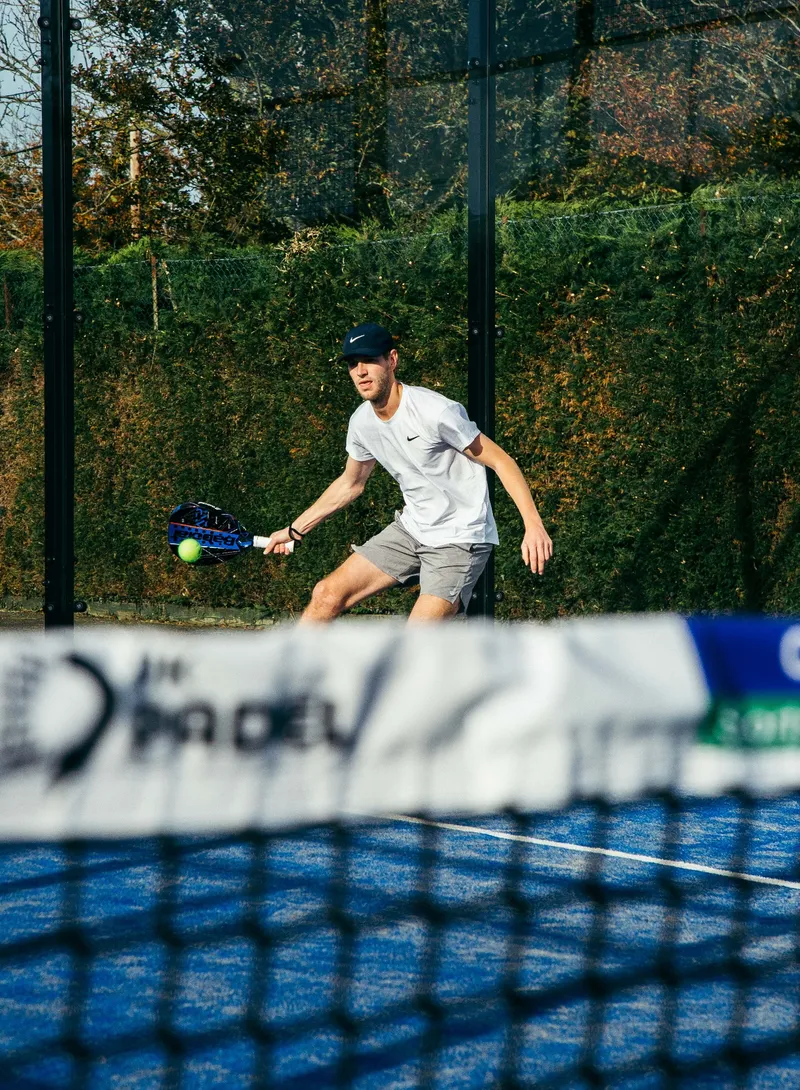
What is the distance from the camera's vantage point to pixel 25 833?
2.46m

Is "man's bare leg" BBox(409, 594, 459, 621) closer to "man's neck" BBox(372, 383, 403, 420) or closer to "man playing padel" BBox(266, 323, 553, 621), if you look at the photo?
"man playing padel" BBox(266, 323, 553, 621)

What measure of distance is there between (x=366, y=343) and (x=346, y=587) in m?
0.94

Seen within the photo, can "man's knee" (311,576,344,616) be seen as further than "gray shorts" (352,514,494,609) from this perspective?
Yes

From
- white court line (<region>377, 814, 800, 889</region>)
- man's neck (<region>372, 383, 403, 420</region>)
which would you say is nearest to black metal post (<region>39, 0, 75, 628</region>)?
man's neck (<region>372, 383, 403, 420</region>)

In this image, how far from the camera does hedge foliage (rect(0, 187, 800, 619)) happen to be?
933 cm

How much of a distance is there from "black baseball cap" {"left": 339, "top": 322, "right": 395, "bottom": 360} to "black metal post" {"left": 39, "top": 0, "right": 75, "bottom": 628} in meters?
2.05

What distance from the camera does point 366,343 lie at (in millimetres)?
6164

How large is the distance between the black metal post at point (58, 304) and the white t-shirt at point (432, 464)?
1.85 meters

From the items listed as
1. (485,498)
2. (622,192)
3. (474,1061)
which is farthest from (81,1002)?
(622,192)

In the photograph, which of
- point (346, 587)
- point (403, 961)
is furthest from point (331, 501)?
point (403, 961)

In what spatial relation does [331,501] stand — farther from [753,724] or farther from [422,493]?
[753,724]

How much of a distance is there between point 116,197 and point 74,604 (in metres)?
5.51

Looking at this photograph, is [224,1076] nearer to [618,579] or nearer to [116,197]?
[618,579]

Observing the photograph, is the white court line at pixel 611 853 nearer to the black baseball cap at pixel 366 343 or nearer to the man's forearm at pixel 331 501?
the man's forearm at pixel 331 501
